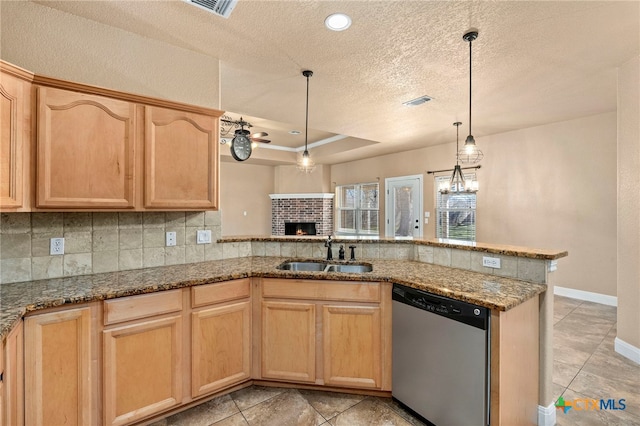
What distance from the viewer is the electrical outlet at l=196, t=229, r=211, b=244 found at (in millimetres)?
2637

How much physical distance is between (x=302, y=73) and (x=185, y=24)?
1115 mm

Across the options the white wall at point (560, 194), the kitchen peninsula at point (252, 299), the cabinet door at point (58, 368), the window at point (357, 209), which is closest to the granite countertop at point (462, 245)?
the kitchen peninsula at point (252, 299)

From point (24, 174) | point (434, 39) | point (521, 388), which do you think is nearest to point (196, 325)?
point (24, 174)

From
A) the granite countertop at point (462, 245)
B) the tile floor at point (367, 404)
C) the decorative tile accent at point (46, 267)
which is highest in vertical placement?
the granite countertop at point (462, 245)

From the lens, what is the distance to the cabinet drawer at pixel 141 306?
5.74 feet

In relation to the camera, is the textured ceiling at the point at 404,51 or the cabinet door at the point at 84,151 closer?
the cabinet door at the point at 84,151

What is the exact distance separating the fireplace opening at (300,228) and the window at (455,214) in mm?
3288

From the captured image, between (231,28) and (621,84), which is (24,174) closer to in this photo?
(231,28)

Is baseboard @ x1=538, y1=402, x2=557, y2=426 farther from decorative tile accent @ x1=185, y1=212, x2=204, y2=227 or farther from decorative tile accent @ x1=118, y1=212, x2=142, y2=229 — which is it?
decorative tile accent @ x1=118, y1=212, x2=142, y2=229

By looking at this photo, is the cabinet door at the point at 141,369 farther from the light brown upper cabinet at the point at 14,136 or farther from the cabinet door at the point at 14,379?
the light brown upper cabinet at the point at 14,136

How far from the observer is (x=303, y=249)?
2.91m

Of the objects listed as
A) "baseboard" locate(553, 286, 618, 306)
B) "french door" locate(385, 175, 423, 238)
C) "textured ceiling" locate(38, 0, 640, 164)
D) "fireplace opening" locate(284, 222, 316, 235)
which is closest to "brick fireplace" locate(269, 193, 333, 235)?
"fireplace opening" locate(284, 222, 316, 235)

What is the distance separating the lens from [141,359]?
73.1 inches

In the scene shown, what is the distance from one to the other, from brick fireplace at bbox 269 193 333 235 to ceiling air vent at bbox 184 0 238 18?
6149mm
